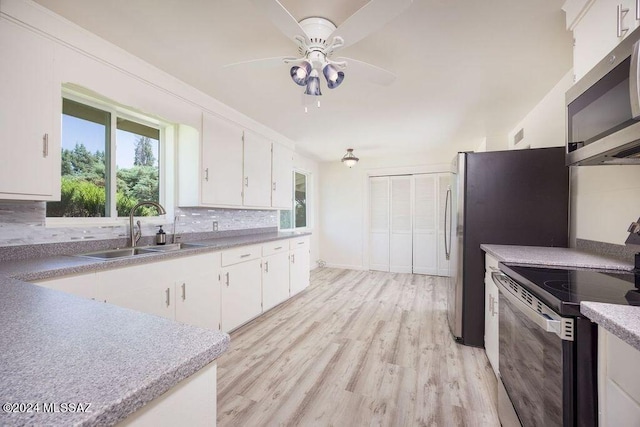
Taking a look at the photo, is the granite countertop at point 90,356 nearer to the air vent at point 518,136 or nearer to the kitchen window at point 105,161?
the kitchen window at point 105,161

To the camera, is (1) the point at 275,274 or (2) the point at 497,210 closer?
(2) the point at 497,210

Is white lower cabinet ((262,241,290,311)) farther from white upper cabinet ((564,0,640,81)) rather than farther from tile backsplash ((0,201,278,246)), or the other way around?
white upper cabinet ((564,0,640,81))

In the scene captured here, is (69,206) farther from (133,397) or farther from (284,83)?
(133,397)

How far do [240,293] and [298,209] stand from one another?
115 inches

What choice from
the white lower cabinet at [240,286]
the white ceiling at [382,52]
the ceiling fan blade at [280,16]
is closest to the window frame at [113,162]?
the white ceiling at [382,52]

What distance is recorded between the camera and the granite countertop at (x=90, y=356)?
14.7 inches

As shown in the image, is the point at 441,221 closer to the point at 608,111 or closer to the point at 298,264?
the point at 298,264

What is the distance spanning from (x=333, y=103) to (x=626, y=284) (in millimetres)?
2480

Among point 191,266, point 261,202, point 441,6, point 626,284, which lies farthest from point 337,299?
point 441,6

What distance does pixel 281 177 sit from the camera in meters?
4.01

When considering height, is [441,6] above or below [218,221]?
above

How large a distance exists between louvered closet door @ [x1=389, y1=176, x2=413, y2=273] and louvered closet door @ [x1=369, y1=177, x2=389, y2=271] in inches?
3.9

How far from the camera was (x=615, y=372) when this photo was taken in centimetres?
77

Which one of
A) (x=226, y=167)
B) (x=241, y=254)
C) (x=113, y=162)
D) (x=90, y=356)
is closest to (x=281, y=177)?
(x=226, y=167)
